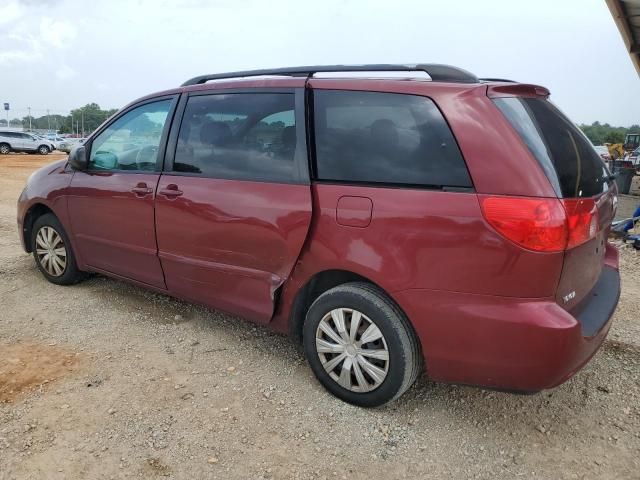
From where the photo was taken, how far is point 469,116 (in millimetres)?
2379

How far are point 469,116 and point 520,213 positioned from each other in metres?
0.51

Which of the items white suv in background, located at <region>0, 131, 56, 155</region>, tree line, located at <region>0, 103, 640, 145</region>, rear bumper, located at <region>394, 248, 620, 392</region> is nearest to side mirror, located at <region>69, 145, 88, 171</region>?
rear bumper, located at <region>394, 248, 620, 392</region>

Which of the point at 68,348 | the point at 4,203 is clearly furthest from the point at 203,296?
the point at 4,203

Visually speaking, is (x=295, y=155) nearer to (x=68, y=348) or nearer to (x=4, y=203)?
(x=68, y=348)

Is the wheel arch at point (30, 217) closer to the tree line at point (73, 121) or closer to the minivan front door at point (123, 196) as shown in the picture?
the minivan front door at point (123, 196)

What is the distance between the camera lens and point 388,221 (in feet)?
A: 8.21

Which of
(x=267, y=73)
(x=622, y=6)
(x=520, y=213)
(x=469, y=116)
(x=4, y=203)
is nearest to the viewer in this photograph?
(x=520, y=213)

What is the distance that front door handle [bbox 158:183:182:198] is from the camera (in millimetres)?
3379

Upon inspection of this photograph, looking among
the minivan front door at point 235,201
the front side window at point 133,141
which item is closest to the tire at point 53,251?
the front side window at point 133,141

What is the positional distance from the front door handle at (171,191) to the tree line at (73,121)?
3473 inches

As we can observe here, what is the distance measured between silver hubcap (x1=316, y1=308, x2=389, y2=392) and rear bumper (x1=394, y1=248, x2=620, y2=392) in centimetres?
24

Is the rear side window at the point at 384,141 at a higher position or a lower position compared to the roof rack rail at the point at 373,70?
lower

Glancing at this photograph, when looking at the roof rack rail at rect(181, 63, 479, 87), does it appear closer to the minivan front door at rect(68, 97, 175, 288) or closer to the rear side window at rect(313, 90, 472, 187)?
the rear side window at rect(313, 90, 472, 187)

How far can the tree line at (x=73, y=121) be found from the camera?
87875 millimetres
